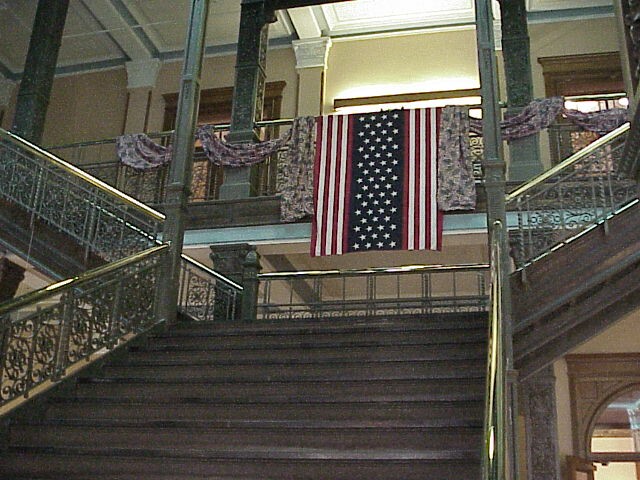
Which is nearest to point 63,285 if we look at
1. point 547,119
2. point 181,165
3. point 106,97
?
point 181,165

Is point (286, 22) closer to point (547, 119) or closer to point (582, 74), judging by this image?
point (582, 74)

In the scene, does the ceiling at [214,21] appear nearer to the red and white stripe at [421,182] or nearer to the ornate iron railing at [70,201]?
the red and white stripe at [421,182]

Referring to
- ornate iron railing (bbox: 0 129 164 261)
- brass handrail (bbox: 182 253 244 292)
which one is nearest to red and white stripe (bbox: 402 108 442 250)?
brass handrail (bbox: 182 253 244 292)

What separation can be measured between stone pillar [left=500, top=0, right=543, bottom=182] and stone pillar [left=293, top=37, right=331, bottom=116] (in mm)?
3748

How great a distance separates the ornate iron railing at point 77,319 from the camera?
4.89m

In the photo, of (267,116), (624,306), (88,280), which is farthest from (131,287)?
(267,116)

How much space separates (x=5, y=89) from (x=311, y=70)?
575cm

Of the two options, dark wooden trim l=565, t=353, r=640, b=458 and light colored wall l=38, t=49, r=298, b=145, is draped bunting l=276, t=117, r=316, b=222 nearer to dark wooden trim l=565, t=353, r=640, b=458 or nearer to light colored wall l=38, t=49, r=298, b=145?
dark wooden trim l=565, t=353, r=640, b=458

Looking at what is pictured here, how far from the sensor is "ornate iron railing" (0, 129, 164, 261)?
7.21m

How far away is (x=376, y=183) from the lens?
8.53 metres

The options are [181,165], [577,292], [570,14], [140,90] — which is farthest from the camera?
[140,90]

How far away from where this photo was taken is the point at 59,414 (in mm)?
4836

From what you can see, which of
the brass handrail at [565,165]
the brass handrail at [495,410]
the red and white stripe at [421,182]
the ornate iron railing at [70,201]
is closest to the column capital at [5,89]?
the ornate iron railing at [70,201]

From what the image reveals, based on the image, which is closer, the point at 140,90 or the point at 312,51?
the point at 312,51
